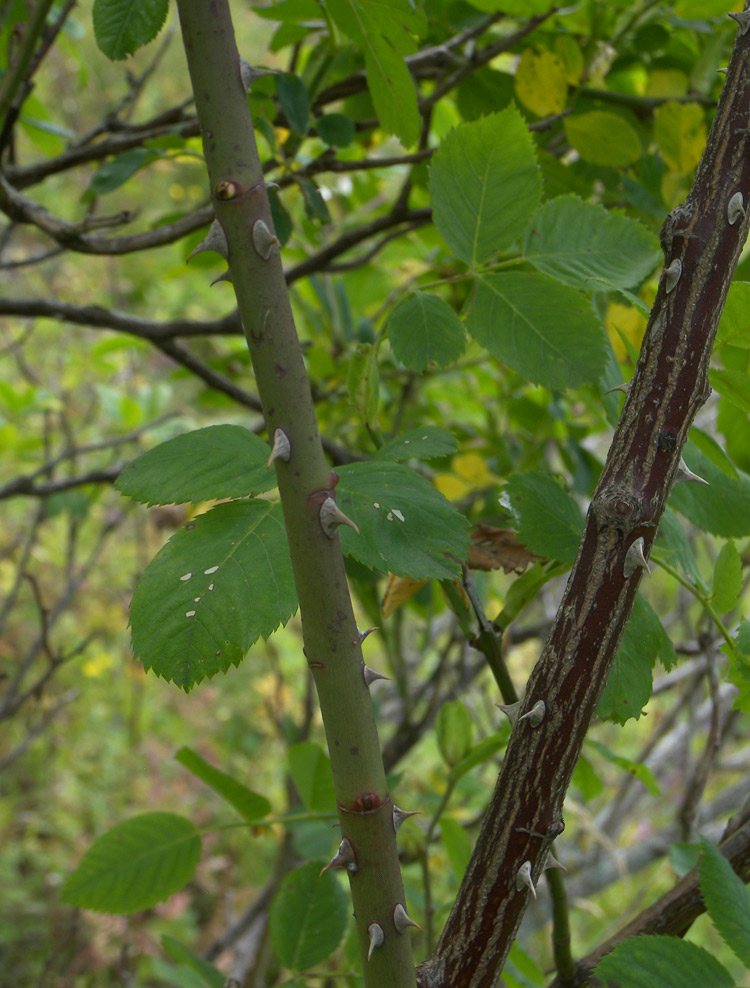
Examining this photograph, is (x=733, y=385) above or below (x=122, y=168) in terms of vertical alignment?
below

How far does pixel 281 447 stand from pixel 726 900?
0.35 m

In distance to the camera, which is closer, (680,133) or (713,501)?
(713,501)

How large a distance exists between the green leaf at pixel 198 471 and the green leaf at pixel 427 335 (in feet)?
0.42

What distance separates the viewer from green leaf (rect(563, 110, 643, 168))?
0.75m

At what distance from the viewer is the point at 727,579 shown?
1.61ft

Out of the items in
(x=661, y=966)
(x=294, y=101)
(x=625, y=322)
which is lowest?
(x=661, y=966)

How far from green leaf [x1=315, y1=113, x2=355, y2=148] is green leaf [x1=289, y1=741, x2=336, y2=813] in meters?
0.54

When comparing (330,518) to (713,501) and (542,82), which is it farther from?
(542,82)

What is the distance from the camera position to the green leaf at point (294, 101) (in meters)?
0.71

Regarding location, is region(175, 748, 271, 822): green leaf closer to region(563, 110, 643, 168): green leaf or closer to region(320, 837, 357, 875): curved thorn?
region(320, 837, 357, 875): curved thorn

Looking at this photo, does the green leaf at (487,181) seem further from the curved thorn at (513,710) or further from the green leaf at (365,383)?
the curved thorn at (513,710)

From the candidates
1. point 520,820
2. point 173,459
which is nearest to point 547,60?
point 173,459

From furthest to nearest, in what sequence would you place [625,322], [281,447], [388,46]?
[625,322]
[388,46]
[281,447]

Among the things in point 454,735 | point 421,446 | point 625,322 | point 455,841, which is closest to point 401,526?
point 421,446
